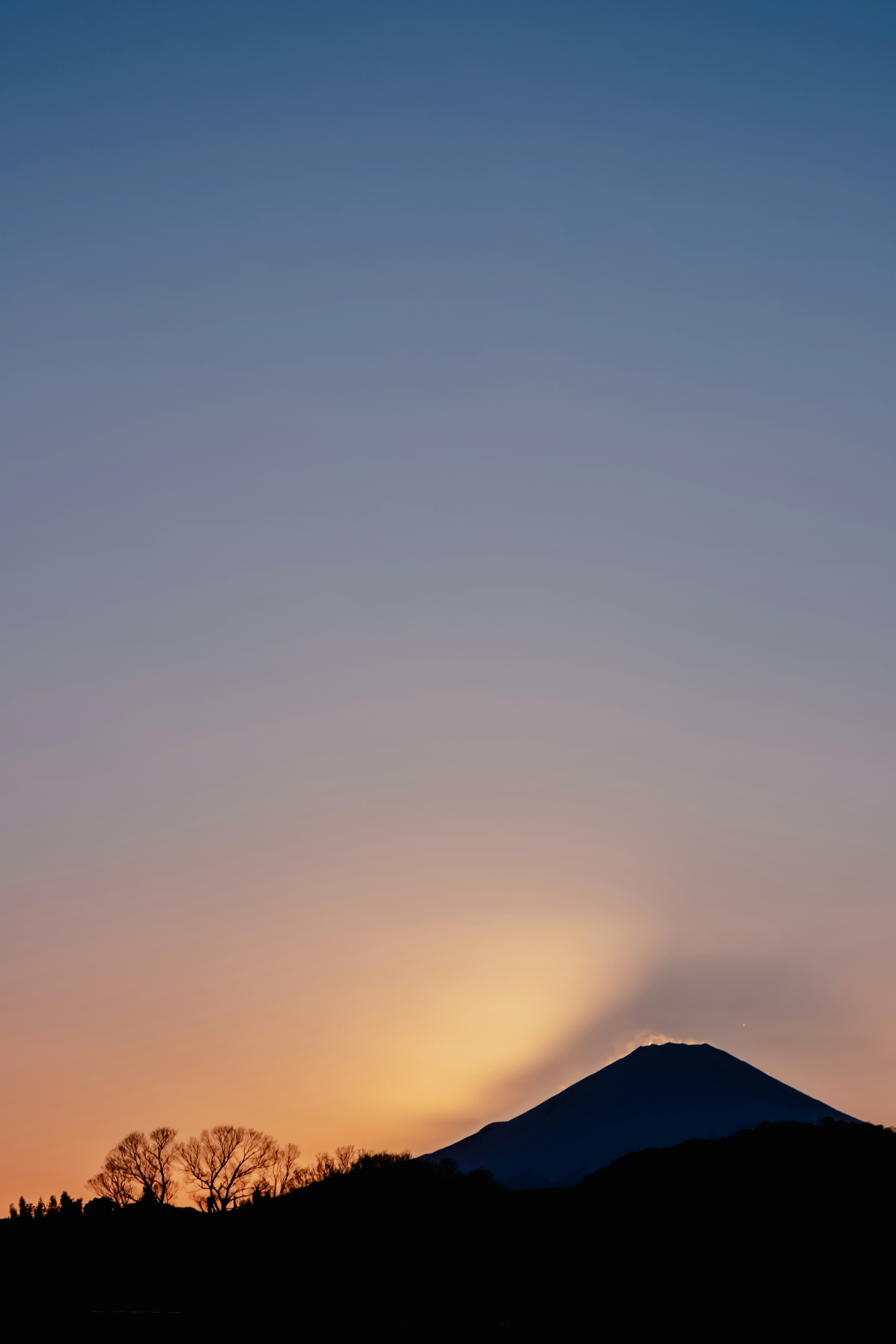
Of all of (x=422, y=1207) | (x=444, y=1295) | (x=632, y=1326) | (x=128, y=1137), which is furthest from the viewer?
(x=128, y=1137)

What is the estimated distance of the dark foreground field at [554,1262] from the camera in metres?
43.2

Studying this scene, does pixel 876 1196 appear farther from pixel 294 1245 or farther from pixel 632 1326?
pixel 294 1245

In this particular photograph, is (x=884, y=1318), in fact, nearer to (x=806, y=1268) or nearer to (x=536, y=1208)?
(x=806, y=1268)

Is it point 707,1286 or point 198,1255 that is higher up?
point 198,1255

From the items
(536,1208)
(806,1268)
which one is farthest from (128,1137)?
(806,1268)

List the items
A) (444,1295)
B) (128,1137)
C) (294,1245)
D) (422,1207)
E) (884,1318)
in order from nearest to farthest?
(884,1318)
(444,1295)
(294,1245)
(422,1207)
(128,1137)

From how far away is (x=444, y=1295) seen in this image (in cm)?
5391

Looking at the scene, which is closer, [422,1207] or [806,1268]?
[806,1268]

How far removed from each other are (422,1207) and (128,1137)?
58064 millimetres

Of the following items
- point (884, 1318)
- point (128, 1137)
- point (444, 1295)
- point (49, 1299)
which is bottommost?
point (884, 1318)

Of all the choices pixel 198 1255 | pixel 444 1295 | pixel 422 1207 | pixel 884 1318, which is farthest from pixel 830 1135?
pixel 198 1255

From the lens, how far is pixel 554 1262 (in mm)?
55000

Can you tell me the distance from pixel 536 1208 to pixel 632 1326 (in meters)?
27.2

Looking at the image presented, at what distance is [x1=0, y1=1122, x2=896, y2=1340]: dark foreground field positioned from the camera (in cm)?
4319
